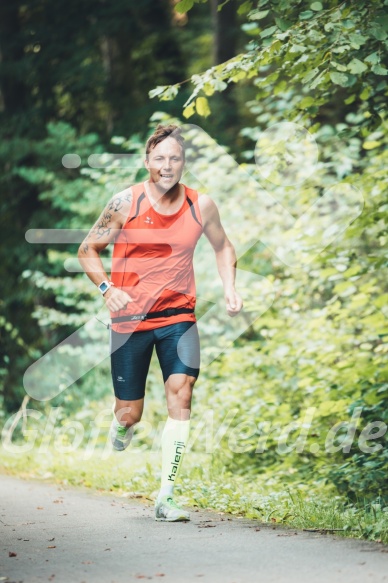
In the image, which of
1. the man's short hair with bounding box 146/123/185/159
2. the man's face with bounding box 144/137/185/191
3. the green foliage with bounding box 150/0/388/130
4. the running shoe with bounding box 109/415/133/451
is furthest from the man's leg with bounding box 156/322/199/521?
the green foliage with bounding box 150/0/388/130

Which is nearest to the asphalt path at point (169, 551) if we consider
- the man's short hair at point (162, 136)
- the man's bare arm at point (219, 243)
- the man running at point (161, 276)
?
the man running at point (161, 276)

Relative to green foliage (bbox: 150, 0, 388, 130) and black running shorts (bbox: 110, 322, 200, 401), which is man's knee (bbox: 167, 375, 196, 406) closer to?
black running shorts (bbox: 110, 322, 200, 401)

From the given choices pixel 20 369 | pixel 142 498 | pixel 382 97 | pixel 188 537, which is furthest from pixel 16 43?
pixel 188 537

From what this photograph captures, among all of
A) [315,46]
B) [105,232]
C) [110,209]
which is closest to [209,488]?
[105,232]

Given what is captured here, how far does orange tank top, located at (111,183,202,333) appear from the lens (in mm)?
6109

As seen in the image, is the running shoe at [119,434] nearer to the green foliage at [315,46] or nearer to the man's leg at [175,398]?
the man's leg at [175,398]

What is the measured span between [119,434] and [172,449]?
87cm

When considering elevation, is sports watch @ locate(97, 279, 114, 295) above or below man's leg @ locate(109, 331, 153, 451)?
above

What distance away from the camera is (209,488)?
723 cm

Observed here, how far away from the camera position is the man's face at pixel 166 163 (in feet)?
20.2

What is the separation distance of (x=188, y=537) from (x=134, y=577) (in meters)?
1.04

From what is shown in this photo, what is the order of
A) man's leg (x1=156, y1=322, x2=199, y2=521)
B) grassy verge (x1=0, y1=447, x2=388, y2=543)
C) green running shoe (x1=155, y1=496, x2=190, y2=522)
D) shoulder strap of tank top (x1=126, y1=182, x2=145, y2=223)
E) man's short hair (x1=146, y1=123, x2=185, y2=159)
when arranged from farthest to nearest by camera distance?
1. man's short hair (x1=146, y1=123, x2=185, y2=159)
2. shoulder strap of tank top (x1=126, y1=182, x2=145, y2=223)
3. man's leg (x1=156, y1=322, x2=199, y2=521)
4. green running shoe (x1=155, y1=496, x2=190, y2=522)
5. grassy verge (x1=0, y1=447, x2=388, y2=543)

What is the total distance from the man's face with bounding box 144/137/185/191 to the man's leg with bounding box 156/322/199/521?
2.98ft

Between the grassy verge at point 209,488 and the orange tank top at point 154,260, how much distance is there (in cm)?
135
